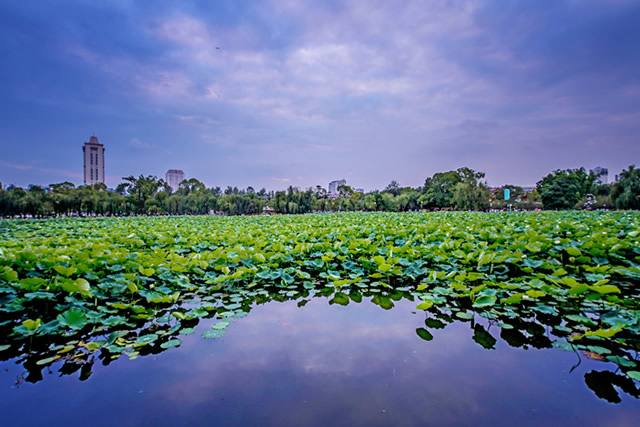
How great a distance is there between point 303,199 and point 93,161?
92746 millimetres

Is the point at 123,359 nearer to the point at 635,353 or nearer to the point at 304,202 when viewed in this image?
the point at 635,353

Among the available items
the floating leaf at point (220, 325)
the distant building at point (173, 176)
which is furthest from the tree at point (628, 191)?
the distant building at point (173, 176)

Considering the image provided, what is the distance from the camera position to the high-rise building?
333 feet

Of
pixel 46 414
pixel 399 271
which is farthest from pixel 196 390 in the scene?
pixel 399 271

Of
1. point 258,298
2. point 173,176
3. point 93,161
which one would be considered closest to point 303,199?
point 258,298

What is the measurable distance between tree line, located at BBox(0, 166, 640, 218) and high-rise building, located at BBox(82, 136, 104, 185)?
51255mm

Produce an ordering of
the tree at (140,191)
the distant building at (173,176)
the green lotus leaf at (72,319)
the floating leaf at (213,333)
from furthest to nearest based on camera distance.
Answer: the distant building at (173,176) < the tree at (140,191) < the floating leaf at (213,333) < the green lotus leaf at (72,319)

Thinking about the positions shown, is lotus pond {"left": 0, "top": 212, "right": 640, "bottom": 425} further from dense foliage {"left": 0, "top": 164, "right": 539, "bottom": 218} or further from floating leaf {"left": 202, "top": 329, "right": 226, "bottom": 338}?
dense foliage {"left": 0, "top": 164, "right": 539, "bottom": 218}

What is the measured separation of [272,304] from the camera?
3.58 meters

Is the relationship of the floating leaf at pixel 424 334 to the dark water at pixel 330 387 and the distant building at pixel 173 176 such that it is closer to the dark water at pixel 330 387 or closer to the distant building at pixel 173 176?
the dark water at pixel 330 387

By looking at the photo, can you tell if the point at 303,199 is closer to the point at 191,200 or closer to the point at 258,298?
the point at 191,200

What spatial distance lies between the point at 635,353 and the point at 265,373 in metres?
2.58

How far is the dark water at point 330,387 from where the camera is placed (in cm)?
163

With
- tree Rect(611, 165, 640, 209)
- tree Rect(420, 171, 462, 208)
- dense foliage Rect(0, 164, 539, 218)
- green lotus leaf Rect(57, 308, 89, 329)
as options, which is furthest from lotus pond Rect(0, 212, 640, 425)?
tree Rect(420, 171, 462, 208)
